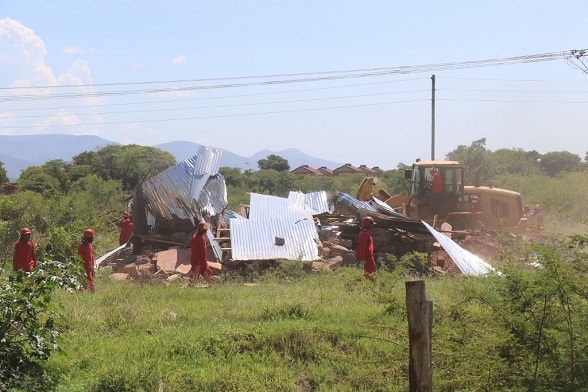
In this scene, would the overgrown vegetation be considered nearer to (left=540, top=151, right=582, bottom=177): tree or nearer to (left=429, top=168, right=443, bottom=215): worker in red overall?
(left=429, top=168, right=443, bottom=215): worker in red overall

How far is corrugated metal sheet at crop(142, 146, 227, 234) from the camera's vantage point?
16.5 meters

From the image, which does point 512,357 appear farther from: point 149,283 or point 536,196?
point 536,196

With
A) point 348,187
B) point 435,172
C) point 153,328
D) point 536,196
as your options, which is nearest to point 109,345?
point 153,328

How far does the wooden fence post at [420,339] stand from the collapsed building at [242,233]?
900 centimetres

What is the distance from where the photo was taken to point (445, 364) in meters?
5.39

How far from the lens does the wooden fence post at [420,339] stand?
4.76 metres

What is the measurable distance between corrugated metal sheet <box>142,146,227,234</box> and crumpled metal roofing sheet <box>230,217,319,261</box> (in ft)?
5.30

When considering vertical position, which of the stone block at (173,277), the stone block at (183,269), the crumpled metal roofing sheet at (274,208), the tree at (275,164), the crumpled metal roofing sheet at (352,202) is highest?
the tree at (275,164)

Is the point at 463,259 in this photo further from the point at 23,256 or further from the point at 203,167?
the point at 23,256

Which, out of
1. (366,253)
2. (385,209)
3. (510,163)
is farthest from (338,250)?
(510,163)

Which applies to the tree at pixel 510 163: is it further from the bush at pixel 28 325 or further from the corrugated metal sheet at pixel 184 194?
the bush at pixel 28 325

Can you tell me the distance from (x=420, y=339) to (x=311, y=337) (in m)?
3.46

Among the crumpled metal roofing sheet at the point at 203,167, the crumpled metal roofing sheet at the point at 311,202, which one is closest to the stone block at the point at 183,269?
the crumpled metal roofing sheet at the point at 203,167

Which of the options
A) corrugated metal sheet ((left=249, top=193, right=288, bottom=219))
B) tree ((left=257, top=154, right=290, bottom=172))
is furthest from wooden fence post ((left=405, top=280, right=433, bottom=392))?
tree ((left=257, top=154, right=290, bottom=172))
